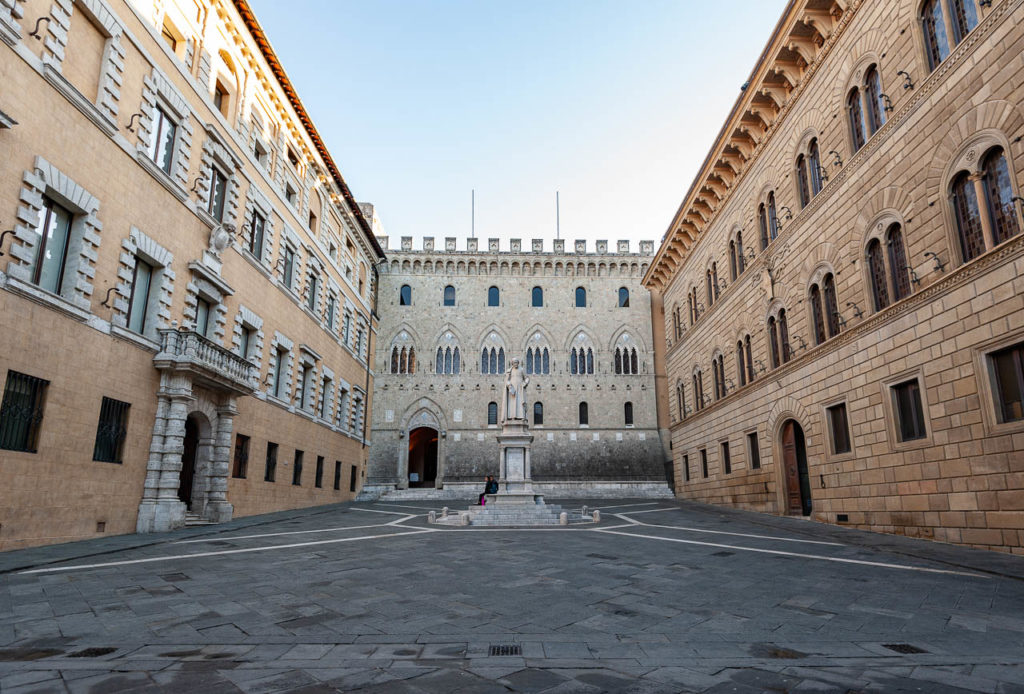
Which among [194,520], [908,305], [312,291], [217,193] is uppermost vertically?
[217,193]

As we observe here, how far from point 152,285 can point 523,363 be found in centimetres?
2478

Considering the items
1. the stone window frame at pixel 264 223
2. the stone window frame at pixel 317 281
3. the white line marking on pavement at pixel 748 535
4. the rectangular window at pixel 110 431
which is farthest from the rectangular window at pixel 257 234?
the white line marking on pavement at pixel 748 535

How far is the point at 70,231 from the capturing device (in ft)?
42.8

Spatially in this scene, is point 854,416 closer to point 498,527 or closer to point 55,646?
point 498,527

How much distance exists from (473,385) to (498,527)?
72.7 ft

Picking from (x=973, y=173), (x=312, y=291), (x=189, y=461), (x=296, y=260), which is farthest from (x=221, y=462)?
(x=973, y=173)

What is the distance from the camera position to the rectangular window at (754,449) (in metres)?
21.4

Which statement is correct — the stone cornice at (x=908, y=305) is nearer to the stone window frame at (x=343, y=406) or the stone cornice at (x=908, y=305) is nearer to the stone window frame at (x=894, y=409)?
the stone window frame at (x=894, y=409)

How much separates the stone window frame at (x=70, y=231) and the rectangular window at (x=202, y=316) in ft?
15.9

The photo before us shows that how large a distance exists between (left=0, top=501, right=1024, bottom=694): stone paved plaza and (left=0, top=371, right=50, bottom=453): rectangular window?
6.83 ft

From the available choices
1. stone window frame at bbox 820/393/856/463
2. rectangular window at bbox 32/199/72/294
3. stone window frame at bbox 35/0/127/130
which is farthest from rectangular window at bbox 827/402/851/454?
stone window frame at bbox 35/0/127/130

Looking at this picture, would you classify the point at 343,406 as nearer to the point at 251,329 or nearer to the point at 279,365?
the point at 279,365

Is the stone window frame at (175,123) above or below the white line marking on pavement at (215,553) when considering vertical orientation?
above

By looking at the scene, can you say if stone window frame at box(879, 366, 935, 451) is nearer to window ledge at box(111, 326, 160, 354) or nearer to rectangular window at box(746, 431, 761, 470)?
rectangular window at box(746, 431, 761, 470)
